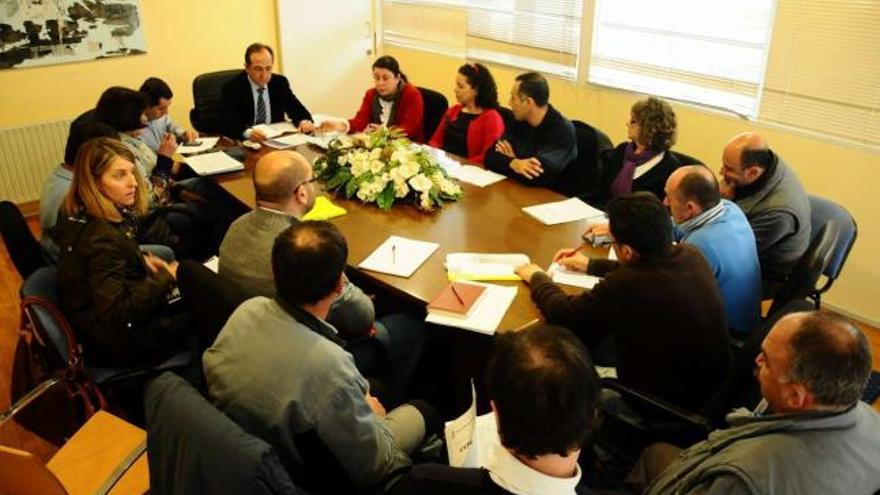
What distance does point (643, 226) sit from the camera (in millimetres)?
2104

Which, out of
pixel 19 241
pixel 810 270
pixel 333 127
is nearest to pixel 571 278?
pixel 810 270

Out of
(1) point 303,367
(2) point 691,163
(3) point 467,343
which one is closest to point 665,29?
(2) point 691,163

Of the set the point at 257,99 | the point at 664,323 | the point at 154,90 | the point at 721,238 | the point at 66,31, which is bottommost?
the point at 664,323

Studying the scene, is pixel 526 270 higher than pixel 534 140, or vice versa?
pixel 534 140

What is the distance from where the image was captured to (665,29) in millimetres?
4418

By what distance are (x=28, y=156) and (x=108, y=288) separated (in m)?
3.33

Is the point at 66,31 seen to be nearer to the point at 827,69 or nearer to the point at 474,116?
the point at 474,116

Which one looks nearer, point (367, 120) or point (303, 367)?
point (303, 367)

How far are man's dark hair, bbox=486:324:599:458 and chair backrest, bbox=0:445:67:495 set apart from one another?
1.24m

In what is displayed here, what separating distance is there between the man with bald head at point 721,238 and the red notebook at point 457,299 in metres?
0.86

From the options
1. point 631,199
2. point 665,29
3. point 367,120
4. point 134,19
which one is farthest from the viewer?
point 134,19

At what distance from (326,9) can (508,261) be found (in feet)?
14.0

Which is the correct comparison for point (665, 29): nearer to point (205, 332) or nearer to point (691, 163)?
point (691, 163)

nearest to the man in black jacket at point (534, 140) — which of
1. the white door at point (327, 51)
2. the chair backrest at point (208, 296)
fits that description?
the chair backrest at point (208, 296)
